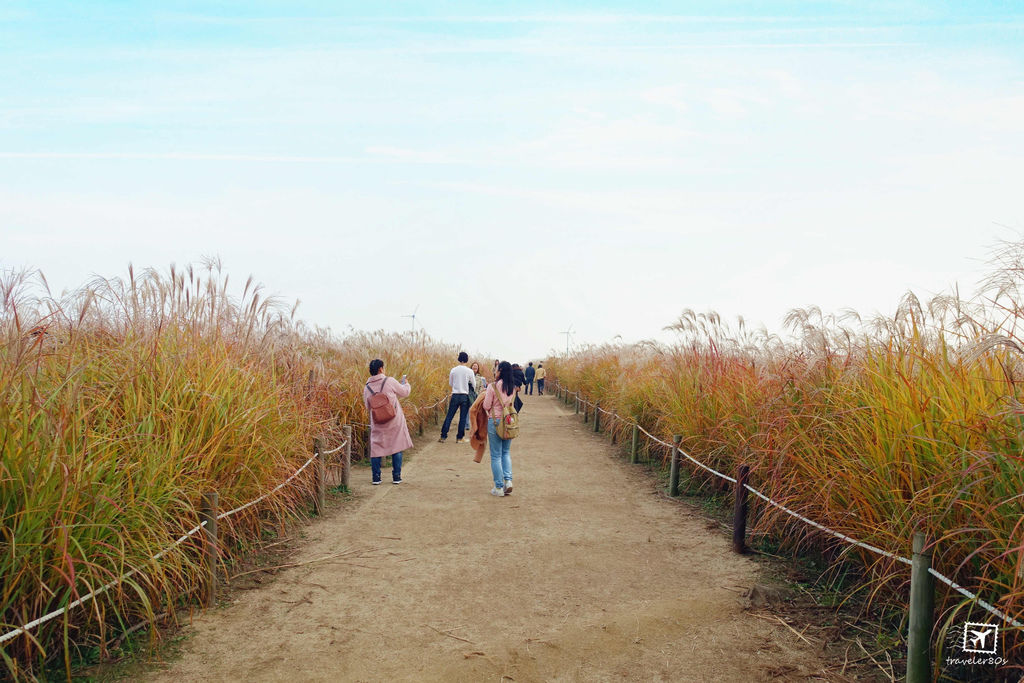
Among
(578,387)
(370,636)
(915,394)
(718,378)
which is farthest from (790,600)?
(578,387)

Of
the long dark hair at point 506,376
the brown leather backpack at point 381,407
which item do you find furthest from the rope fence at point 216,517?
the long dark hair at point 506,376

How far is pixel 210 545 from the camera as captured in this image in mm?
4426

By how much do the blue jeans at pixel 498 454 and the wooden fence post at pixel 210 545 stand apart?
4.08 meters

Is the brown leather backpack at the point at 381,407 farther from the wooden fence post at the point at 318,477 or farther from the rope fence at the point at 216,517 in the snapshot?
the wooden fence post at the point at 318,477

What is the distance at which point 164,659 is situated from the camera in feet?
12.1

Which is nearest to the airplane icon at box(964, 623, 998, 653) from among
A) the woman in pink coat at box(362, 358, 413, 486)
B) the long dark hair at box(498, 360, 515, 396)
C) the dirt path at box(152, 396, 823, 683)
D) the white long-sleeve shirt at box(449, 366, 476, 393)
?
the dirt path at box(152, 396, 823, 683)

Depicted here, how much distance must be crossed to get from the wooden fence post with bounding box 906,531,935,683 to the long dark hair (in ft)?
17.7

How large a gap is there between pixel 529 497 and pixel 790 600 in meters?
3.98

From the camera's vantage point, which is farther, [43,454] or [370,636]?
[370,636]

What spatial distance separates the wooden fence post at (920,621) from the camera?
3270 millimetres

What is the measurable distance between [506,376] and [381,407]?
178cm

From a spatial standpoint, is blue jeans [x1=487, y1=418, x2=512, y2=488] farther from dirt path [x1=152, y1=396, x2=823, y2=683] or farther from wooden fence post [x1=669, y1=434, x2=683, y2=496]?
wooden fence post [x1=669, y1=434, x2=683, y2=496]

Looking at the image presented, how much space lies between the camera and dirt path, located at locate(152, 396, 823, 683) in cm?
371

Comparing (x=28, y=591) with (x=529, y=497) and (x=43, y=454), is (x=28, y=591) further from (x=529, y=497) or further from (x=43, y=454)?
(x=529, y=497)
